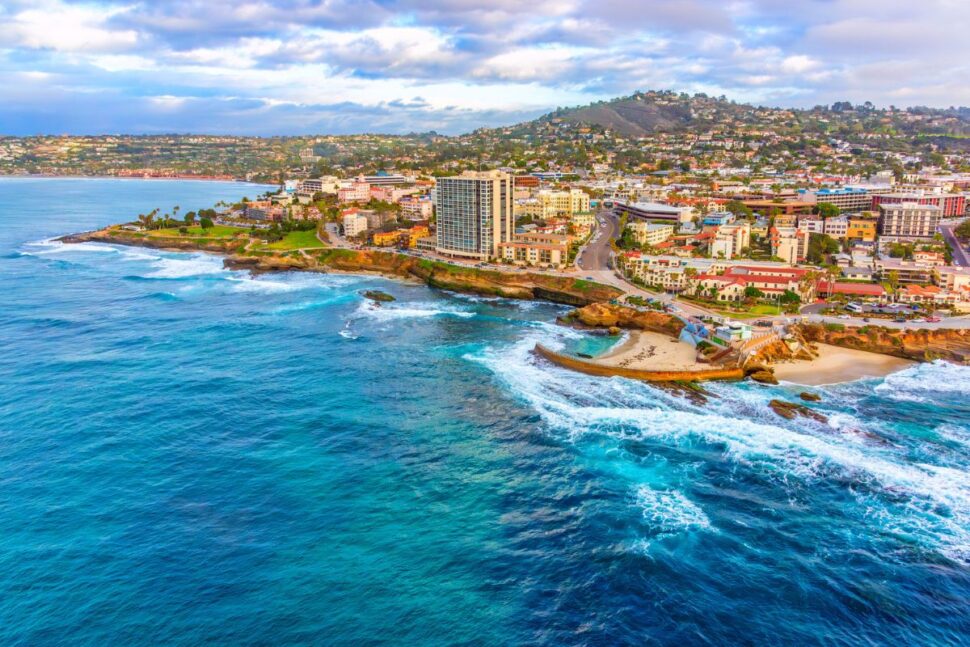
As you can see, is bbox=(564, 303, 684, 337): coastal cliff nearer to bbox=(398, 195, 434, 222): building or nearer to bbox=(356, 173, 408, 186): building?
bbox=(398, 195, 434, 222): building

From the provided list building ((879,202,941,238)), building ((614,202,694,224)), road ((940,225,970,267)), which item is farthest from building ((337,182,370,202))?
road ((940,225,970,267))

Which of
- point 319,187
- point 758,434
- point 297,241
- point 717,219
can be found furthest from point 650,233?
point 319,187

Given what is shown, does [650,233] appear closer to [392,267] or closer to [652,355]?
[392,267]

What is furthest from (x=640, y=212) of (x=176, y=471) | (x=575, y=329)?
(x=176, y=471)

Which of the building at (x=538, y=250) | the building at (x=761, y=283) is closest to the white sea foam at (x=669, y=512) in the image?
the building at (x=761, y=283)

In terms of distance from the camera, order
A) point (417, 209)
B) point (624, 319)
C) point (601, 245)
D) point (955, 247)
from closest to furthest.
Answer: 1. point (624, 319)
2. point (955, 247)
3. point (601, 245)
4. point (417, 209)

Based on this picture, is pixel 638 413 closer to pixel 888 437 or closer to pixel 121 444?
pixel 888 437
